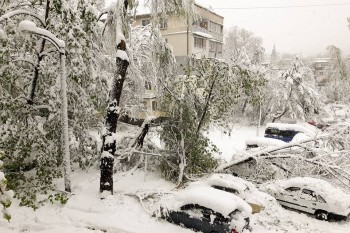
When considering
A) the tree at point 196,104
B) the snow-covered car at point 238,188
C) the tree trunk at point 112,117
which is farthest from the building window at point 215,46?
the tree trunk at point 112,117

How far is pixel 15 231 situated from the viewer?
10062 millimetres

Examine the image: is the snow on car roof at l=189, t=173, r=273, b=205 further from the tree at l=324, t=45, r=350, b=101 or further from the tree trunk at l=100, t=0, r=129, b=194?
the tree at l=324, t=45, r=350, b=101

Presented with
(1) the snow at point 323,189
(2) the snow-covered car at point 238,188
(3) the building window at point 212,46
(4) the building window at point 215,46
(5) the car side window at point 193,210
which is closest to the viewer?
(5) the car side window at point 193,210

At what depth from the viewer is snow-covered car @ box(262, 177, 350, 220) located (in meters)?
12.9

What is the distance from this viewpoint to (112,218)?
1100 centimetres

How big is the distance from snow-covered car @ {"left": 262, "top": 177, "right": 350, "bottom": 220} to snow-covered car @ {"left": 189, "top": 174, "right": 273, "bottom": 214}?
2.65 feet

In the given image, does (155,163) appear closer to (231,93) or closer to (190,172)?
(190,172)

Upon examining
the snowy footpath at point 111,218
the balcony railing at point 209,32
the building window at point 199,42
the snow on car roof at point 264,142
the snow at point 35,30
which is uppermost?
the balcony railing at point 209,32

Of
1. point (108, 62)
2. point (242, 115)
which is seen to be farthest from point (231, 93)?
point (242, 115)

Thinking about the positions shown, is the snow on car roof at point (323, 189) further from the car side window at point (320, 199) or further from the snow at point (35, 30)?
the snow at point (35, 30)

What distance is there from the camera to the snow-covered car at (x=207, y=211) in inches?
396

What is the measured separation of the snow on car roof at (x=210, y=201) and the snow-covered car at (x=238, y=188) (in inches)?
90.1

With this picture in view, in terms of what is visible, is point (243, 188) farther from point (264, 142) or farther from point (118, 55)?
point (118, 55)

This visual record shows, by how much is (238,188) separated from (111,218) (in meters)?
5.47
